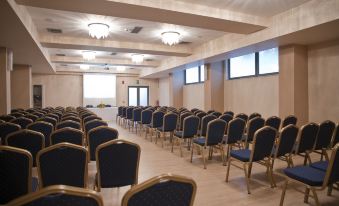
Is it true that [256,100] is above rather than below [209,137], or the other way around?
above

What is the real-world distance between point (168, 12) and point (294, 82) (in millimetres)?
4179

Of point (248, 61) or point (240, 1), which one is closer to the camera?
point (240, 1)

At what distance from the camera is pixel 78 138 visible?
333 centimetres

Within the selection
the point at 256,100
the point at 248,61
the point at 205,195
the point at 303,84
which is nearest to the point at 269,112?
the point at 256,100

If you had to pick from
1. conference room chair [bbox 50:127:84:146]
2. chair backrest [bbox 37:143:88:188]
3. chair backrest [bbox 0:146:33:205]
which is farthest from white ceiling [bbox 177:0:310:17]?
chair backrest [bbox 0:146:33:205]

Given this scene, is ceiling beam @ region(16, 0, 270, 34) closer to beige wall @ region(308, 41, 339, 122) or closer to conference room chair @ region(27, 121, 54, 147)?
beige wall @ region(308, 41, 339, 122)

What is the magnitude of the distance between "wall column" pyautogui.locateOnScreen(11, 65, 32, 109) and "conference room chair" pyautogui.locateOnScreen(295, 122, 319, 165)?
465 inches

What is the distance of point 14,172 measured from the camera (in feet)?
6.82

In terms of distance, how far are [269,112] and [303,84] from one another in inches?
64.7

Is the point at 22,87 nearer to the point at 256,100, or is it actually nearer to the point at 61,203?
the point at 256,100

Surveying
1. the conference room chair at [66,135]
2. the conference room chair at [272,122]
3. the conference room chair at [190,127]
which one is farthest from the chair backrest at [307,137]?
the conference room chair at [66,135]

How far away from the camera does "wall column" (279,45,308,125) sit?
6.89m

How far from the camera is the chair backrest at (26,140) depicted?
292cm

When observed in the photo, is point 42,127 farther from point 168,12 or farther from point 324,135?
point 324,135
